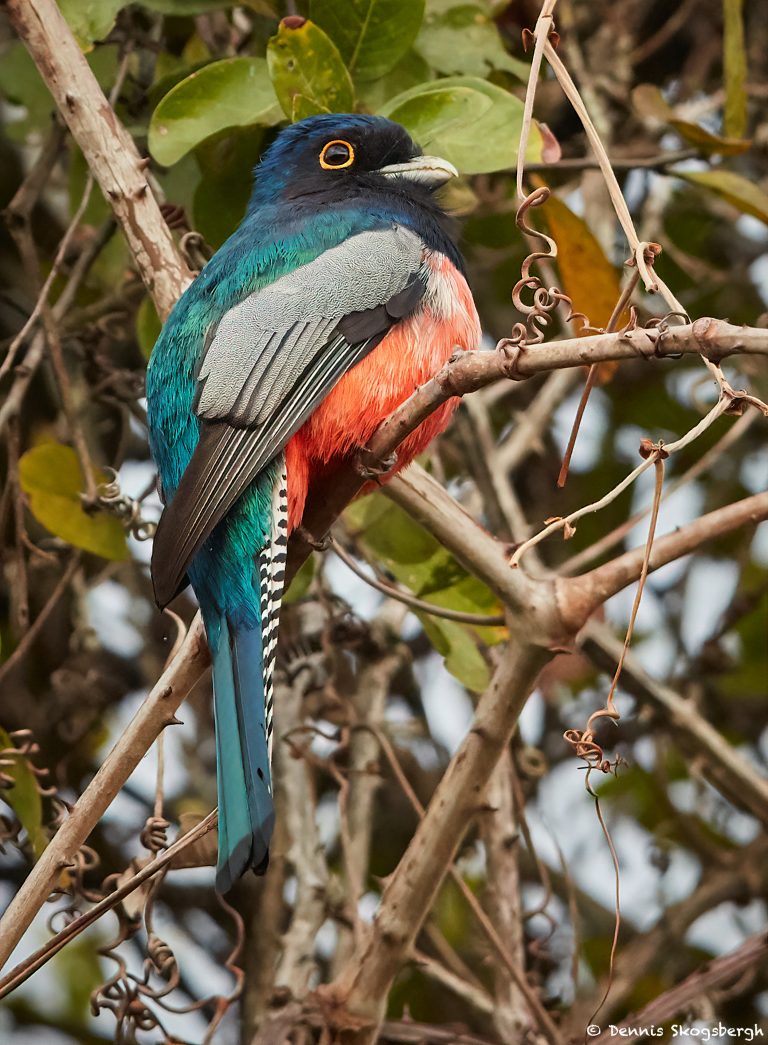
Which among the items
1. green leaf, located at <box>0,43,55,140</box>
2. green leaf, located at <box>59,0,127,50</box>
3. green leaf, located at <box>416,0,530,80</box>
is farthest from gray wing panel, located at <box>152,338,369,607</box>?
green leaf, located at <box>0,43,55,140</box>

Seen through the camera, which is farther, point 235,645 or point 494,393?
point 494,393

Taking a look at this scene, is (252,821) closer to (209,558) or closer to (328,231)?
(209,558)

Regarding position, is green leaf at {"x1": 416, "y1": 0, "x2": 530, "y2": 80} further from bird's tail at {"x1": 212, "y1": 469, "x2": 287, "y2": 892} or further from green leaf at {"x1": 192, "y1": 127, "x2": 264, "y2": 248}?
bird's tail at {"x1": 212, "y1": 469, "x2": 287, "y2": 892}

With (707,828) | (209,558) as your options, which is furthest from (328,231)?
(707,828)

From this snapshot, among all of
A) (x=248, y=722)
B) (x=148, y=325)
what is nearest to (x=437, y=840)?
(x=248, y=722)

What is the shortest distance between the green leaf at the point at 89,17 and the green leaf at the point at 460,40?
0.94m

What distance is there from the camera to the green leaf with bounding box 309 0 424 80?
12.2ft

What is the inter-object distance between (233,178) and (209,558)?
145cm

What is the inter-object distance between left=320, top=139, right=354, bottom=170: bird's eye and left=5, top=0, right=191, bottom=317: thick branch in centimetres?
79

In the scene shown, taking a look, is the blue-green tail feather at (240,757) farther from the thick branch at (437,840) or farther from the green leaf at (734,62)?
the green leaf at (734,62)

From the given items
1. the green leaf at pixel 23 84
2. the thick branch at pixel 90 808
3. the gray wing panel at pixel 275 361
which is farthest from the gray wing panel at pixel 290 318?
the green leaf at pixel 23 84

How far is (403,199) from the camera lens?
3.91 metres

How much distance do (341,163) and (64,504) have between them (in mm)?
1256

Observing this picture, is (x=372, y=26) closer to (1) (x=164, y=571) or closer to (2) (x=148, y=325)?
(2) (x=148, y=325)
